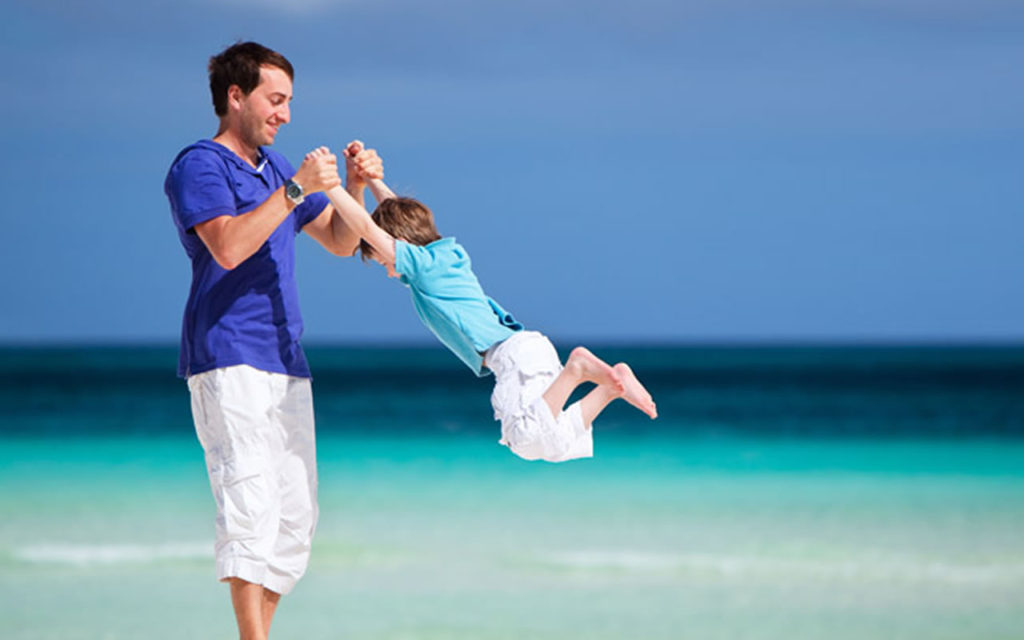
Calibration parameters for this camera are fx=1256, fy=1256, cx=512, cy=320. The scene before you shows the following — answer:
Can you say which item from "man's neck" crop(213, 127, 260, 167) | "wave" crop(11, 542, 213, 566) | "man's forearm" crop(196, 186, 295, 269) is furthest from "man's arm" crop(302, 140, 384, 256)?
"wave" crop(11, 542, 213, 566)

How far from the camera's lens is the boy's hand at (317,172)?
311 centimetres

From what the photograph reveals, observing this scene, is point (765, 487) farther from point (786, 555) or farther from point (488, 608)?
point (488, 608)

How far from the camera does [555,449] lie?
3.47 metres

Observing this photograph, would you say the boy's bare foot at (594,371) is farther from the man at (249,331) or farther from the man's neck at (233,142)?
the man's neck at (233,142)

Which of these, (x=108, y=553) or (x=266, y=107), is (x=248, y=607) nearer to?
(x=266, y=107)

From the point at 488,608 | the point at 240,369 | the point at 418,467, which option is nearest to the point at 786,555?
the point at 488,608

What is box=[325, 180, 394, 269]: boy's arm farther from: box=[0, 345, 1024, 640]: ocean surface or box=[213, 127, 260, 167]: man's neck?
box=[0, 345, 1024, 640]: ocean surface

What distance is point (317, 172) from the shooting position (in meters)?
3.11

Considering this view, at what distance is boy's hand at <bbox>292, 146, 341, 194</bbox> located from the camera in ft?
10.2

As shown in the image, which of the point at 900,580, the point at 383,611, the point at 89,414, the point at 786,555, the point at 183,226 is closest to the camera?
the point at 183,226

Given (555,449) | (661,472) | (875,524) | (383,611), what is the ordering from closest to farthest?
(555,449) < (383,611) < (875,524) < (661,472)

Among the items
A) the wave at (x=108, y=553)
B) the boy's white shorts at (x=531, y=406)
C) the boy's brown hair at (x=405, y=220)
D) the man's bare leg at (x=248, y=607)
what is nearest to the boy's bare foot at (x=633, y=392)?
the boy's white shorts at (x=531, y=406)

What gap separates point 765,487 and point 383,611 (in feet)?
18.3

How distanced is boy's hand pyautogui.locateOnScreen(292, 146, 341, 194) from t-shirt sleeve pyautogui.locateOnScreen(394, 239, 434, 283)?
1.64 feet
